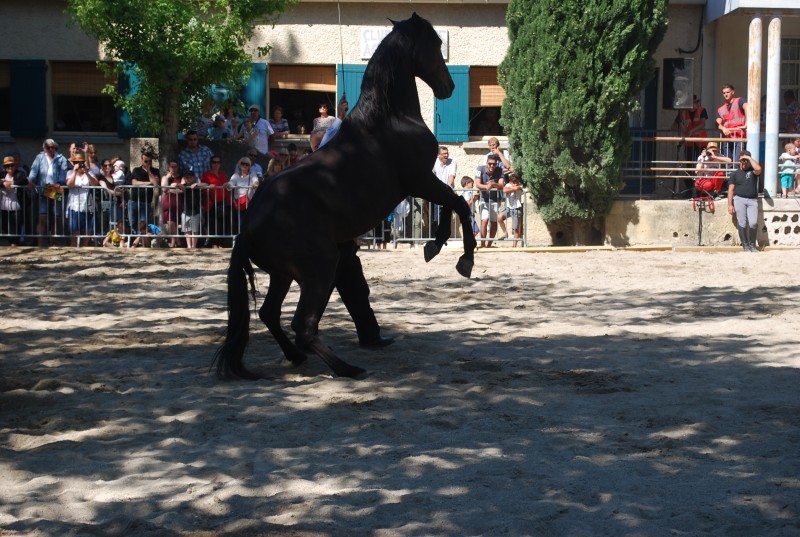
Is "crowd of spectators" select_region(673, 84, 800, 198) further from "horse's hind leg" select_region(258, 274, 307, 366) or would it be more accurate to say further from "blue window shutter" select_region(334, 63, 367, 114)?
"horse's hind leg" select_region(258, 274, 307, 366)

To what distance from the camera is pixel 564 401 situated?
6.84 metres

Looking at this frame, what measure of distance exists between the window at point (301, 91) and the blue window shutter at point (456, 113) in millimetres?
1959

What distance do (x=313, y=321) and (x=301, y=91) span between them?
14.1 metres

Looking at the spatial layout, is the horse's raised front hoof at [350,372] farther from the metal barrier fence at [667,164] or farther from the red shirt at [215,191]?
the metal barrier fence at [667,164]

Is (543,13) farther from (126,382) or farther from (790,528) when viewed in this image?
(790,528)

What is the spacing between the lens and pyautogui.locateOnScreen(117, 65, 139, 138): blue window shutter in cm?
2050

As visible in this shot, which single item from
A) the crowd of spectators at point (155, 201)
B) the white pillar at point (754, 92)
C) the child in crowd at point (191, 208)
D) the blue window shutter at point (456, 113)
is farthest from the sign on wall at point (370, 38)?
the white pillar at point (754, 92)

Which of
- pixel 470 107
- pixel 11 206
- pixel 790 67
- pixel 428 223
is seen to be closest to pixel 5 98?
pixel 11 206

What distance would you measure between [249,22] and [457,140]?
4599 millimetres

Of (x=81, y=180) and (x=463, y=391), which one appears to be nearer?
(x=463, y=391)

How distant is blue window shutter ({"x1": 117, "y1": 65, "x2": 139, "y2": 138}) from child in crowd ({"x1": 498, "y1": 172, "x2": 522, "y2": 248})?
22.1ft

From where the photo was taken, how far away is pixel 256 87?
20797 millimetres

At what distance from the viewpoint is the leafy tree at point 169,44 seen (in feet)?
56.6

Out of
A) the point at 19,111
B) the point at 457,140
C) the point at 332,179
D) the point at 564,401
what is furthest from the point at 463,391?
the point at 19,111
